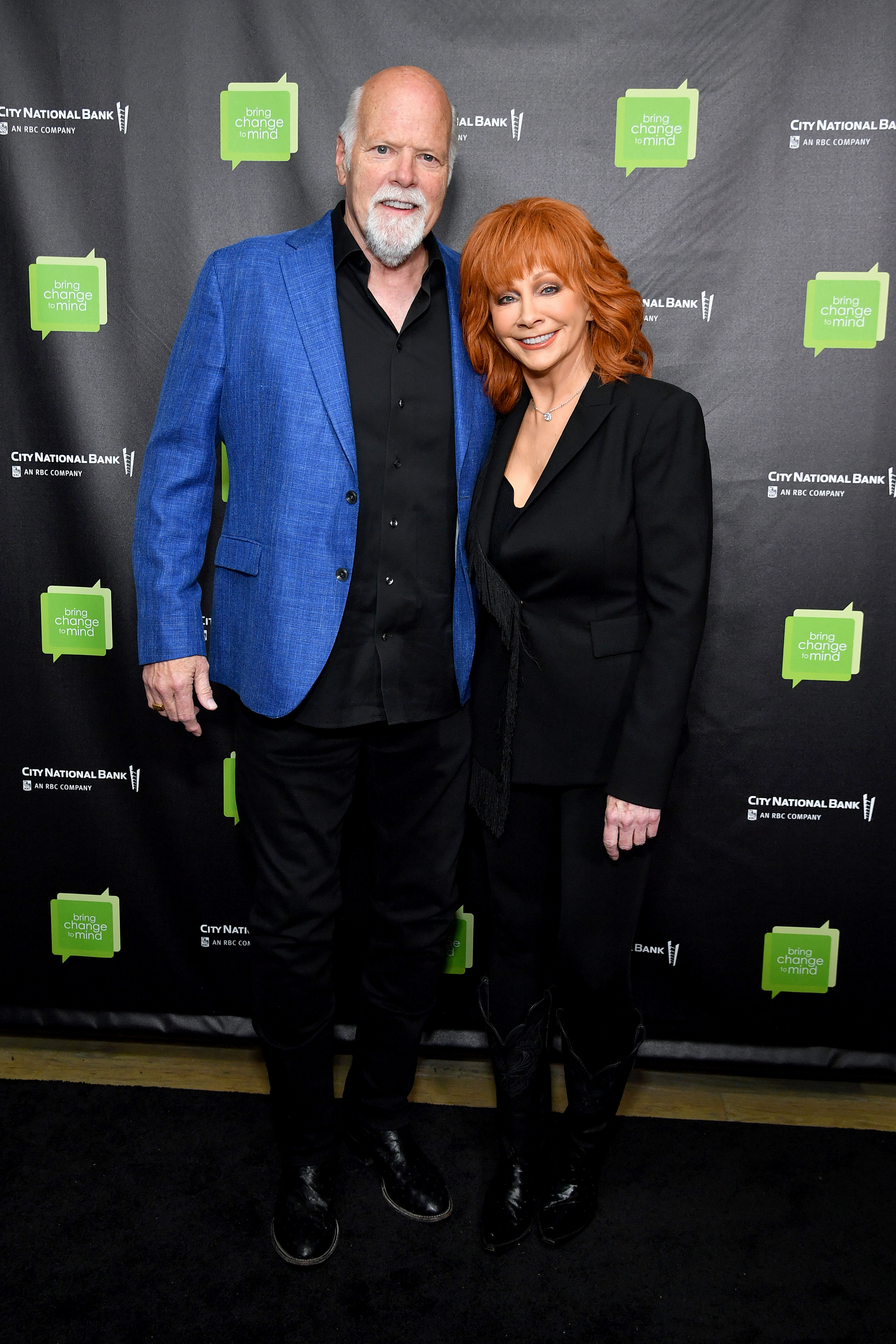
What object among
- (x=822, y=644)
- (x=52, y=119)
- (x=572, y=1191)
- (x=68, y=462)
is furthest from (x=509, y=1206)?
(x=52, y=119)

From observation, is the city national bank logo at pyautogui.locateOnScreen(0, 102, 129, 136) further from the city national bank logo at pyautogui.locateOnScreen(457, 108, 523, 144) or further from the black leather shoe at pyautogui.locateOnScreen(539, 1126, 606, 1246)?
the black leather shoe at pyautogui.locateOnScreen(539, 1126, 606, 1246)

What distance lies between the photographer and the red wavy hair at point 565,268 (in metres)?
1.44

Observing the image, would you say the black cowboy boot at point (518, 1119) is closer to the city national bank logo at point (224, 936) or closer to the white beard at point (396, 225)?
the city national bank logo at point (224, 936)

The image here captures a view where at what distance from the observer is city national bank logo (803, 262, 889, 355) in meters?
1.92

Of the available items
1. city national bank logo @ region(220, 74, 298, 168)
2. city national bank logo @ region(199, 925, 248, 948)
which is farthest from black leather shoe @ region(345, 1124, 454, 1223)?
city national bank logo @ region(220, 74, 298, 168)

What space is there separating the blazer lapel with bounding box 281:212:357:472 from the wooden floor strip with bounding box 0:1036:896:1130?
4.52ft

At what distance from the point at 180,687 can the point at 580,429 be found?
2.47ft

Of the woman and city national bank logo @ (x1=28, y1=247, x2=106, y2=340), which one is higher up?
city national bank logo @ (x1=28, y1=247, x2=106, y2=340)

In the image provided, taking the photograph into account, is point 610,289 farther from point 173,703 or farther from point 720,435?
point 173,703

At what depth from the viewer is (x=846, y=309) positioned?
193 centimetres

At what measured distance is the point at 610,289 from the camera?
146 centimetres

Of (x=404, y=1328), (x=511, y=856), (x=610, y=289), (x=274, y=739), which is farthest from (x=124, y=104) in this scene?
(x=404, y=1328)

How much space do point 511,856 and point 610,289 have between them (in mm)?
908

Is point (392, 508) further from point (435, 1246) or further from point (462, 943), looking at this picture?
point (435, 1246)
